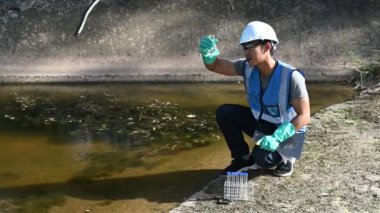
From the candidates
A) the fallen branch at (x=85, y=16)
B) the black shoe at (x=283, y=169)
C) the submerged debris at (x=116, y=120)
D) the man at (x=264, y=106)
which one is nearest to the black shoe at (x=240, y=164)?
the man at (x=264, y=106)

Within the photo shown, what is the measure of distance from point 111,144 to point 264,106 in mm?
2197

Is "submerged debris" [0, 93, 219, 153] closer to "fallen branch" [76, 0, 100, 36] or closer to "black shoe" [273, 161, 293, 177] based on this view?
"black shoe" [273, 161, 293, 177]

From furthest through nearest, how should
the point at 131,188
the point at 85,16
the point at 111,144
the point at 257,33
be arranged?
the point at 85,16 → the point at 111,144 → the point at 131,188 → the point at 257,33

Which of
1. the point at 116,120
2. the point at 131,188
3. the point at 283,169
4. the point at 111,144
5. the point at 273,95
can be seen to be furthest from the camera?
the point at 116,120

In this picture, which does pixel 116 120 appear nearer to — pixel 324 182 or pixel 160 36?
pixel 324 182

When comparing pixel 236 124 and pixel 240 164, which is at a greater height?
pixel 236 124

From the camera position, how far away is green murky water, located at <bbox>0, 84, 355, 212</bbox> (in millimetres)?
4523

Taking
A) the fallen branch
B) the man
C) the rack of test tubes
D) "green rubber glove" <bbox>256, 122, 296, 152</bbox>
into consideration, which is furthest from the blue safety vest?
the fallen branch

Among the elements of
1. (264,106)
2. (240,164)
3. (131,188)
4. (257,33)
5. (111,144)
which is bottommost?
(131,188)

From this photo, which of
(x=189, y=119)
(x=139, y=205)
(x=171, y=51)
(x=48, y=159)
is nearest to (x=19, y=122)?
(x=48, y=159)

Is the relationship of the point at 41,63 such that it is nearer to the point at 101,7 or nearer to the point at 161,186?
the point at 101,7

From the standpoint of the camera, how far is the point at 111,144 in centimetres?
584

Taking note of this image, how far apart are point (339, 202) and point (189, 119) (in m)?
2.96

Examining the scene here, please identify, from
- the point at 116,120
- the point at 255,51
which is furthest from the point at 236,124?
the point at 116,120
